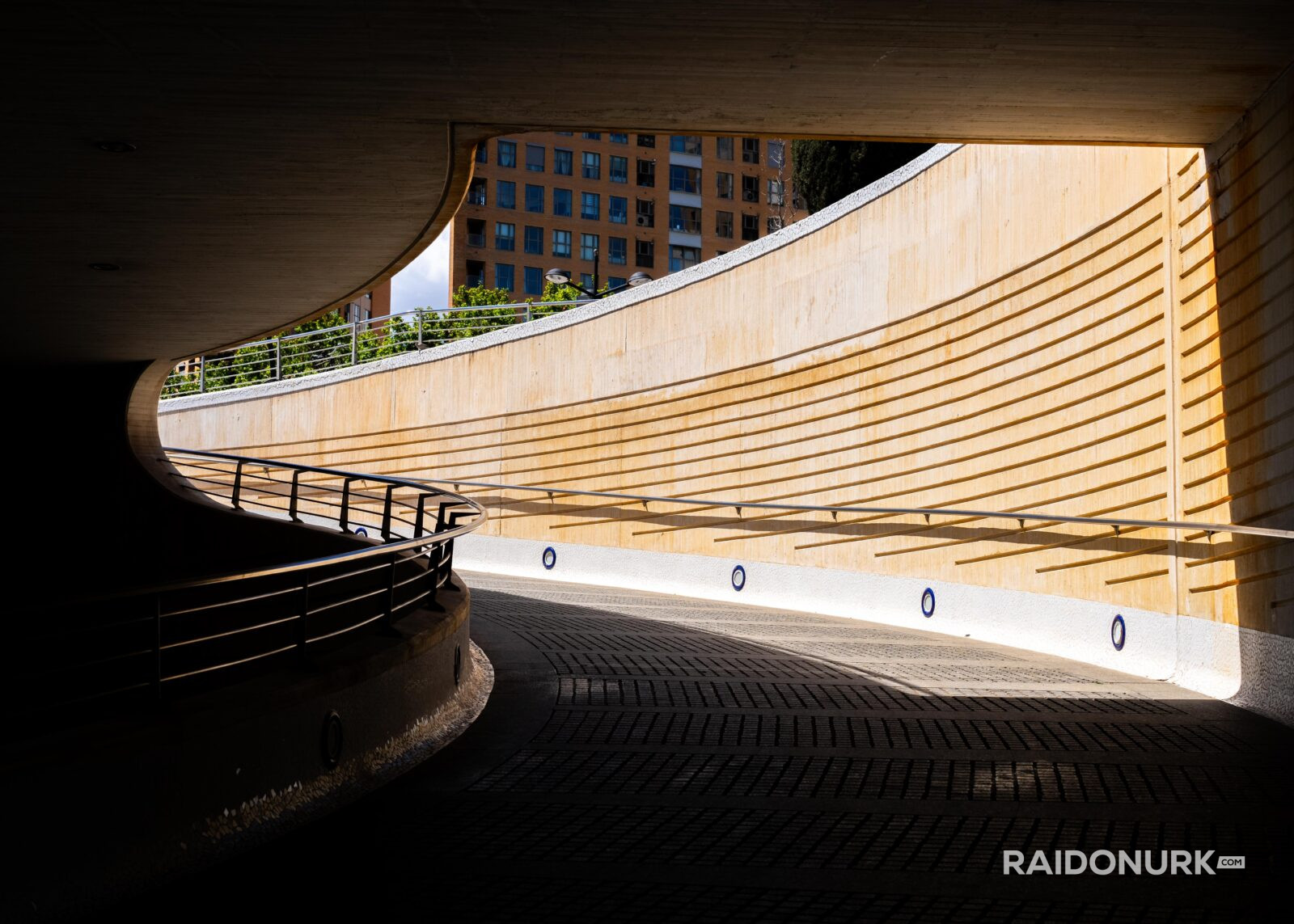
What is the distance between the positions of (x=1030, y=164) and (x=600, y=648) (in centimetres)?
578

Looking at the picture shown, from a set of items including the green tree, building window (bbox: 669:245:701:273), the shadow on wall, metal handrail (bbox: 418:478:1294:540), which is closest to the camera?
the shadow on wall

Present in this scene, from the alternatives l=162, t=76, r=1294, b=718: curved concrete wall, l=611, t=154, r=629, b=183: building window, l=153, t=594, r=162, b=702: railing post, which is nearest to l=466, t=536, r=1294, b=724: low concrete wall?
l=162, t=76, r=1294, b=718: curved concrete wall

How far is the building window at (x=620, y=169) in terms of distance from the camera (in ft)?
238

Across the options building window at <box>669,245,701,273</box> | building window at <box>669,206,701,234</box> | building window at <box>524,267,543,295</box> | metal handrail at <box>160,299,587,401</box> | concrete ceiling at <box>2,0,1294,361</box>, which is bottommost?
concrete ceiling at <box>2,0,1294,361</box>

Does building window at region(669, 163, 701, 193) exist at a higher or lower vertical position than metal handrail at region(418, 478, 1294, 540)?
higher

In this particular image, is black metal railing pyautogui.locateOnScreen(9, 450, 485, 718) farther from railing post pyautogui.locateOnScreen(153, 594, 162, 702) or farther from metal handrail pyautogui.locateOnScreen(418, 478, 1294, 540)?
metal handrail pyautogui.locateOnScreen(418, 478, 1294, 540)

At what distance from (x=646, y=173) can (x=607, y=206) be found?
3219mm

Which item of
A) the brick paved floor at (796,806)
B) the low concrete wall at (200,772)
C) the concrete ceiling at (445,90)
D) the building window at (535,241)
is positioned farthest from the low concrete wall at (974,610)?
the building window at (535,241)

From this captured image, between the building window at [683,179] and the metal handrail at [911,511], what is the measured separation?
57.0 metres

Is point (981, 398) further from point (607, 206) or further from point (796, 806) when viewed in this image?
point (607, 206)

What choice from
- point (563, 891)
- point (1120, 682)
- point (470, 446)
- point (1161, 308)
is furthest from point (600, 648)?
point (470, 446)

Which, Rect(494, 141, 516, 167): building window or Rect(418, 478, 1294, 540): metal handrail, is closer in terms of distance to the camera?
Rect(418, 478, 1294, 540): metal handrail

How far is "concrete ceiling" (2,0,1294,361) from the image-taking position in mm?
5664

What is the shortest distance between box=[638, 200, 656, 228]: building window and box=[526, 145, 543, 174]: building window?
636cm
